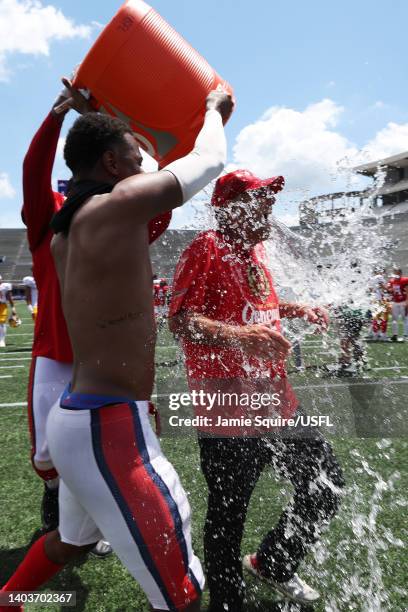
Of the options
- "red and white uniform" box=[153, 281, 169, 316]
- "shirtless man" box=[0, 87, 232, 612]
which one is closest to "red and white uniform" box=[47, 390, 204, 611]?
"shirtless man" box=[0, 87, 232, 612]

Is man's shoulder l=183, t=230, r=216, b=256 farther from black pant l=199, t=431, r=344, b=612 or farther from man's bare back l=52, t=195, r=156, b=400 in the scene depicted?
black pant l=199, t=431, r=344, b=612

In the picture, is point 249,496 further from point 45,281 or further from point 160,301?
point 160,301

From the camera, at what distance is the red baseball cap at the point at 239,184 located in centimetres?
224

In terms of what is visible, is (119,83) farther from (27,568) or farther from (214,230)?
(27,568)

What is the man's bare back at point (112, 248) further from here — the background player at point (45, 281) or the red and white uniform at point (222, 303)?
the background player at point (45, 281)

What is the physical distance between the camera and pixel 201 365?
216 centimetres

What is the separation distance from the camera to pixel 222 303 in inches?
85.9

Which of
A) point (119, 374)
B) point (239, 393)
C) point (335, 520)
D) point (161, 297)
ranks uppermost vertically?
point (161, 297)

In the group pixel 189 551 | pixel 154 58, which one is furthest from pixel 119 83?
pixel 189 551

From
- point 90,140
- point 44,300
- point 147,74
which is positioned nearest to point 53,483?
point 44,300

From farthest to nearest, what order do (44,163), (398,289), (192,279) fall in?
(398,289) → (44,163) → (192,279)

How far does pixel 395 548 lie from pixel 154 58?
8.56 ft

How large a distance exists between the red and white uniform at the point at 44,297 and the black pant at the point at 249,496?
A: 31.8 inches

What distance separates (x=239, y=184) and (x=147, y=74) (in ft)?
1.90
